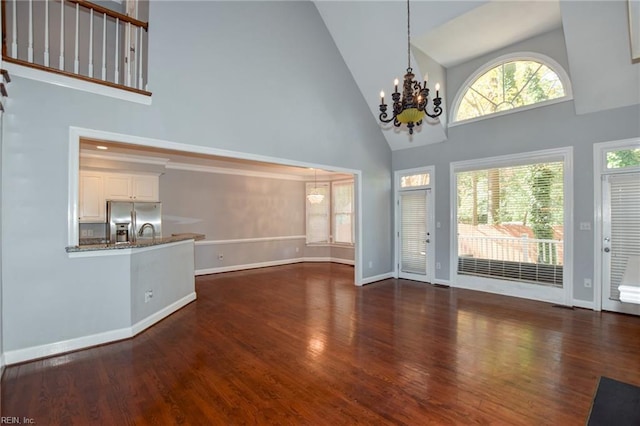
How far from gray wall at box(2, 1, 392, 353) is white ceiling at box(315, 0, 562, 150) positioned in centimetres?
35

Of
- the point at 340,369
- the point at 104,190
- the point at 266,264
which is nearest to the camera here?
the point at 340,369

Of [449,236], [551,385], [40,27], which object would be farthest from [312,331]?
[40,27]

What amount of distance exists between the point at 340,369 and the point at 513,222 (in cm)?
417

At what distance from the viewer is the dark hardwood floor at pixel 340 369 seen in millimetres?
2168

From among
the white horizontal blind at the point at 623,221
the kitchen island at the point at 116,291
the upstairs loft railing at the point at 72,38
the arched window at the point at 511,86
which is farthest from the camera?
the arched window at the point at 511,86

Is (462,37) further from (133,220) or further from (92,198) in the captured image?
(92,198)

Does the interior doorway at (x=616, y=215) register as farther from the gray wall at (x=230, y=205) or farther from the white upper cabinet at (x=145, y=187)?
the white upper cabinet at (x=145, y=187)

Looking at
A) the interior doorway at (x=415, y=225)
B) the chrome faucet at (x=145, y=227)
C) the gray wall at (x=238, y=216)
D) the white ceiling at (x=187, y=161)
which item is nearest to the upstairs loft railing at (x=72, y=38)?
the white ceiling at (x=187, y=161)

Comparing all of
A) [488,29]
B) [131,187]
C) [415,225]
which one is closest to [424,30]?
[488,29]

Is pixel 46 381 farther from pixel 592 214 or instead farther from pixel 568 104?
pixel 568 104

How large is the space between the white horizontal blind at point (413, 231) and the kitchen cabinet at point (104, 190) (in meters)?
5.45

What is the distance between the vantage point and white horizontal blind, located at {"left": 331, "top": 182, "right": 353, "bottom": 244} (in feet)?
28.8

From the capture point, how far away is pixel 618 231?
4.27 m

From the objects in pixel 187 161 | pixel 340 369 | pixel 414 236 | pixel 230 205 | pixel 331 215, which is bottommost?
pixel 340 369
